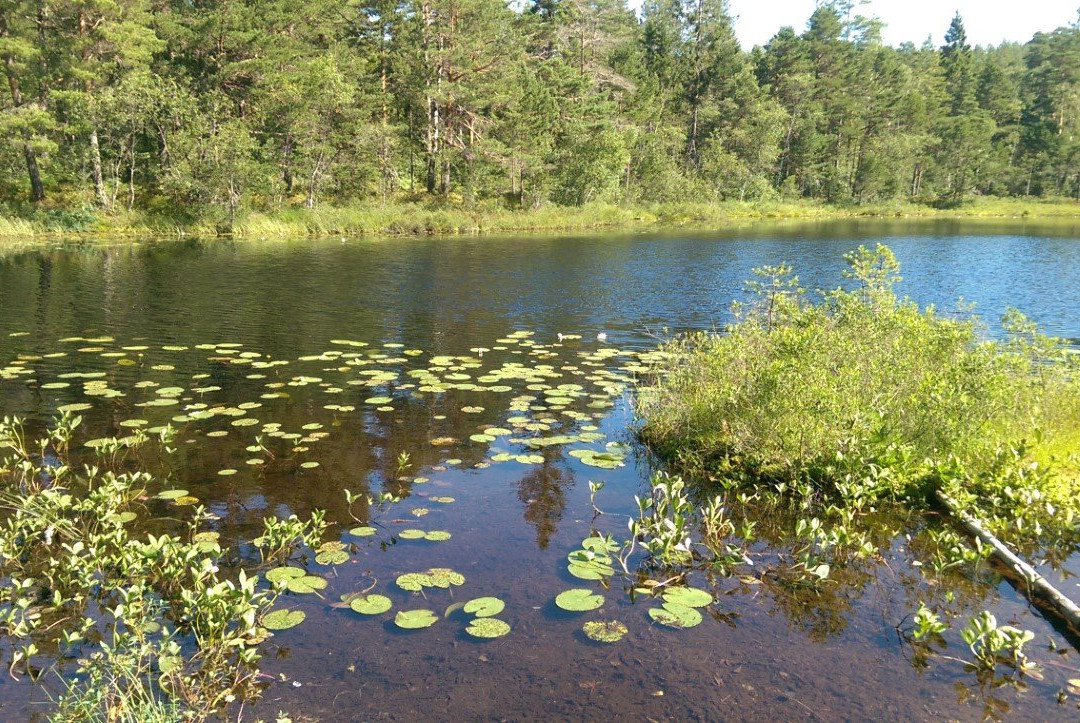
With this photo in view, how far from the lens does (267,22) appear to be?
139 ft

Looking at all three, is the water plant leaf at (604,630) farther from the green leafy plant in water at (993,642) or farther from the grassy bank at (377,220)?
the grassy bank at (377,220)

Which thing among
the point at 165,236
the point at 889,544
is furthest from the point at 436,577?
the point at 165,236

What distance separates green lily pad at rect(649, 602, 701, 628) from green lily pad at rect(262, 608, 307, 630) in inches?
96.0

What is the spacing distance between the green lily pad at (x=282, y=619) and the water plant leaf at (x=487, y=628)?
1.16 meters

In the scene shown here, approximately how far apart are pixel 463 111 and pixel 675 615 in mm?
48435

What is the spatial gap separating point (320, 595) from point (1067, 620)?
5227 mm

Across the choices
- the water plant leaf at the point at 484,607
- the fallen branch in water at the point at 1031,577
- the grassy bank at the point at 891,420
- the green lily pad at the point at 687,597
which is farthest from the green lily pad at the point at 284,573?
the fallen branch in water at the point at 1031,577

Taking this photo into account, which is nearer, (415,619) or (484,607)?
(415,619)

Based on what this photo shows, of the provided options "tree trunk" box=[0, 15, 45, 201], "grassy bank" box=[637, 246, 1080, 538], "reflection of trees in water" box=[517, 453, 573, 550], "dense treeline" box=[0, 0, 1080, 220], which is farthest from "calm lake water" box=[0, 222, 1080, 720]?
"tree trunk" box=[0, 15, 45, 201]

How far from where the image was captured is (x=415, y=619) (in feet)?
16.4

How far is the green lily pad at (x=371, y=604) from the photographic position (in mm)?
5074

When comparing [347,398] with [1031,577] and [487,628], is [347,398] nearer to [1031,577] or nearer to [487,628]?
[487,628]

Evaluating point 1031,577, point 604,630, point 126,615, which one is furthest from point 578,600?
point 1031,577

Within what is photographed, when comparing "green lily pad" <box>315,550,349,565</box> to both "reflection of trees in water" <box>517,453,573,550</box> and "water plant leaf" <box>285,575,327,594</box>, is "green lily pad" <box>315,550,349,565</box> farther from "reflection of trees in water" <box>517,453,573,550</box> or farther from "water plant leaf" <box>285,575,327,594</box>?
"reflection of trees in water" <box>517,453,573,550</box>
